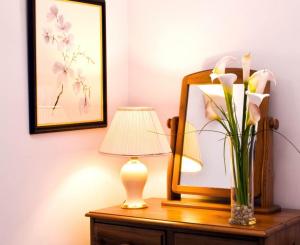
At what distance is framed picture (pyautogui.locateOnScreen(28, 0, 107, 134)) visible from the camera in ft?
8.24

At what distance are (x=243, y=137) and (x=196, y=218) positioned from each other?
36 centimetres

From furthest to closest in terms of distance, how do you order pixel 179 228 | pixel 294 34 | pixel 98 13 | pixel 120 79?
pixel 120 79
pixel 98 13
pixel 294 34
pixel 179 228

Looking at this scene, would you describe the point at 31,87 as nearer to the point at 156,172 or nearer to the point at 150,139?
the point at 150,139

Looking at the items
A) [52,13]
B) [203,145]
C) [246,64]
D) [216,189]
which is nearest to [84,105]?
[52,13]

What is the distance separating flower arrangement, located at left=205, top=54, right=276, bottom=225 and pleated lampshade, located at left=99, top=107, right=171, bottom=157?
14.7 inches

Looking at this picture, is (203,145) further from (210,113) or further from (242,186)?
(242,186)

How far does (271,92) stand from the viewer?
263cm

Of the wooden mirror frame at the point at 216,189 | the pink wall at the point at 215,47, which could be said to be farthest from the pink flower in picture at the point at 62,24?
the wooden mirror frame at the point at 216,189

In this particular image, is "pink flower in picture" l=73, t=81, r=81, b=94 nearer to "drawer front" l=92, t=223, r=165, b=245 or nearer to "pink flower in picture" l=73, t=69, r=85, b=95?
"pink flower in picture" l=73, t=69, r=85, b=95

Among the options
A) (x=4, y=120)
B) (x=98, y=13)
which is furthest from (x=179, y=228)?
(x=98, y=13)

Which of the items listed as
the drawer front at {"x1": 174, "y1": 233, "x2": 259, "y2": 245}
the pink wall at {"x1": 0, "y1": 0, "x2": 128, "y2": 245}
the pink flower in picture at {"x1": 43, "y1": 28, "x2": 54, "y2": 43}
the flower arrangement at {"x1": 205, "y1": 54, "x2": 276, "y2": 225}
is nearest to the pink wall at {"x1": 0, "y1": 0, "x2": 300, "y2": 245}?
the pink wall at {"x1": 0, "y1": 0, "x2": 128, "y2": 245}

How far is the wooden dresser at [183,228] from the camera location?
2.26m

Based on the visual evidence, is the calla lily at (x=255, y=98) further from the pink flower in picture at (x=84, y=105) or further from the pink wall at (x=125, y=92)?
the pink flower in picture at (x=84, y=105)

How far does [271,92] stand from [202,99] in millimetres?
292
